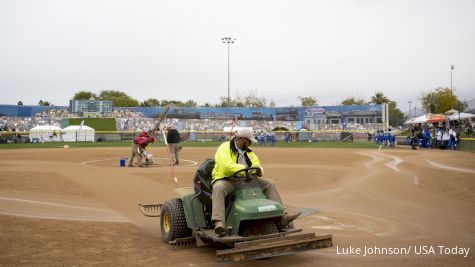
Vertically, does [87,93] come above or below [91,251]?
above

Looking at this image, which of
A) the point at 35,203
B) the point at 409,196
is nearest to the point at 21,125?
the point at 35,203

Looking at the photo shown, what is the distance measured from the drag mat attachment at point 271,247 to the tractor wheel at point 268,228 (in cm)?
34

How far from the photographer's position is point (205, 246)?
6828mm

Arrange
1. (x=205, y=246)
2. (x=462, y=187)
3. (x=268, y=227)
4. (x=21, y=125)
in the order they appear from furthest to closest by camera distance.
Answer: (x=21, y=125)
(x=462, y=187)
(x=205, y=246)
(x=268, y=227)

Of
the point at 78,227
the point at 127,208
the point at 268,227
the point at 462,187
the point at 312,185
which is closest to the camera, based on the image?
the point at 268,227

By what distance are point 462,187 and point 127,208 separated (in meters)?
9.48

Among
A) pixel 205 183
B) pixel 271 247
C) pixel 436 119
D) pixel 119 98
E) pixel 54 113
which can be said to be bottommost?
pixel 271 247

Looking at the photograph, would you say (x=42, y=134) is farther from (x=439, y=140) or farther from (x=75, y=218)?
(x=75, y=218)

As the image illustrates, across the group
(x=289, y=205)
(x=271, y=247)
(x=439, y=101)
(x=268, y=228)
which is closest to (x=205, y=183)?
(x=268, y=228)

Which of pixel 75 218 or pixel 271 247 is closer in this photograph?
pixel 271 247

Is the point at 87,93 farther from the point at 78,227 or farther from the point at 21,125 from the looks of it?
the point at 78,227

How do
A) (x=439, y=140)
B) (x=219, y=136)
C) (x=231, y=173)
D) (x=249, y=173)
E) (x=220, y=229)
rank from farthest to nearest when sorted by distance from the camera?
(x=219, y=136) → (x=439, y=140) → (x=249, y=173) → (x=231, y=173) → (x=220, y=229)

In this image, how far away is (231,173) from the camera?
20.9ft

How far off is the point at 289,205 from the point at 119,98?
359ft
